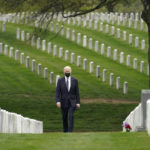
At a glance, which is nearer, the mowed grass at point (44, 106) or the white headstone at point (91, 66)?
the mowed grass at point (44, 106)

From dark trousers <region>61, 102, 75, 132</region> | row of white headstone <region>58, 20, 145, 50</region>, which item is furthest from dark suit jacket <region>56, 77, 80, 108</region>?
row of white headstone <region>58, 20, 145, 50</region>

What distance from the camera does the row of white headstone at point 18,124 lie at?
631 inches

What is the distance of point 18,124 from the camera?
55.1 feet

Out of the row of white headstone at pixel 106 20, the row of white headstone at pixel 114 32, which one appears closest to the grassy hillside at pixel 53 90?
the row of white headstone at pixel 114 32

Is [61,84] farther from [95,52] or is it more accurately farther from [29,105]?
[95,52]

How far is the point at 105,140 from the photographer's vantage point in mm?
12539

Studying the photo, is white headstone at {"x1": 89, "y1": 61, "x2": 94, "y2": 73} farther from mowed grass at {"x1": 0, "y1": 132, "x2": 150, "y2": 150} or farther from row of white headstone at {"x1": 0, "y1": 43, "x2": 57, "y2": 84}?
mowed grass at {"x1": 0, "y1": 132, "x2": 150, "y2": 150}

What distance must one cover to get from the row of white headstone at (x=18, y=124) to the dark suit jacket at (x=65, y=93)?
724 millimetres

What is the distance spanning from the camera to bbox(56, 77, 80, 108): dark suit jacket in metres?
16.3

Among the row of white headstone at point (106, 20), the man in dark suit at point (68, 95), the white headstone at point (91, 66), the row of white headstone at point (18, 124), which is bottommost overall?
the row of white headstone at point (106, 20)

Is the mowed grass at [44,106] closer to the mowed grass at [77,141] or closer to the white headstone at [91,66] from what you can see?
the white headstone at [91,66]

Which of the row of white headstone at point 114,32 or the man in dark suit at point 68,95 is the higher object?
the man in dark suit at point 68,95

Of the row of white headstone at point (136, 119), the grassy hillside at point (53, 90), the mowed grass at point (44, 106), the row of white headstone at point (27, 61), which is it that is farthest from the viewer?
the row of white headstone at point (27, 61)

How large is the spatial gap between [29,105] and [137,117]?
10532 mm
